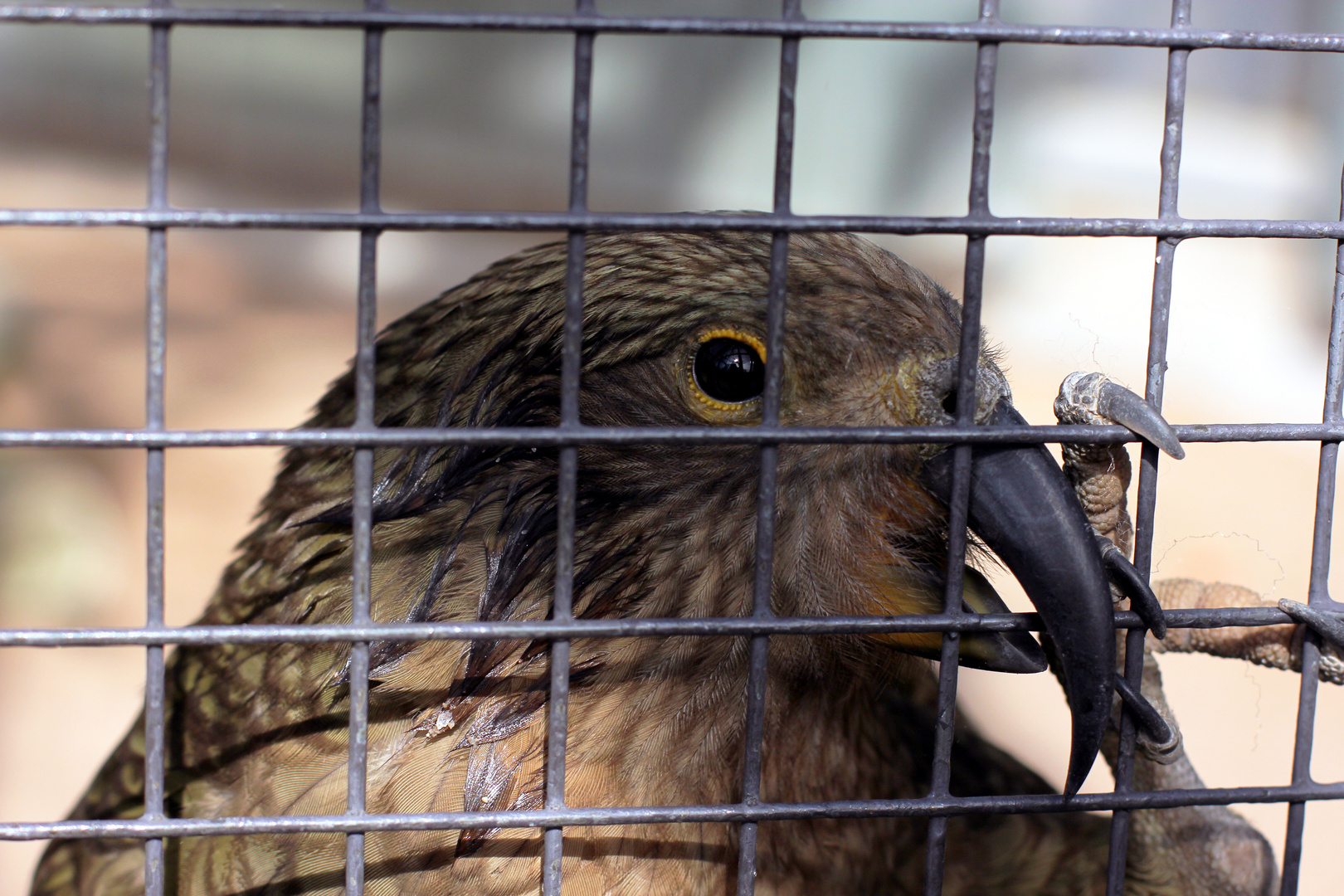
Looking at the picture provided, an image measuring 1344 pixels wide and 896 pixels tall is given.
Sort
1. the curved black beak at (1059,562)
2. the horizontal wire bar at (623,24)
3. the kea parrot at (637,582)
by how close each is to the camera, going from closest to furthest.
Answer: the horizontal wire bar at (623,24)
the curved black beak at (1059,562)
the kea parrot at (637,582)

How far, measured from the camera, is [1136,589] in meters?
1.28

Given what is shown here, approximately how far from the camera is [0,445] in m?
1.07

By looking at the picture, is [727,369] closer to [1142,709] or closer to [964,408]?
[964,408]

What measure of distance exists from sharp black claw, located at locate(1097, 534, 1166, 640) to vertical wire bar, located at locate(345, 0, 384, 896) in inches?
35.9

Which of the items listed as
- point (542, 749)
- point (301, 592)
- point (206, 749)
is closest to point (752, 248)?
point (542, 749)

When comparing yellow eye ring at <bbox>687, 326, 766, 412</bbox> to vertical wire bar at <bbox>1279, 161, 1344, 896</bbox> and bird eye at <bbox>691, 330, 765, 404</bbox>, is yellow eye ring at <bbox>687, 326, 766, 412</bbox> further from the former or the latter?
vertical wire bar at <bbox>1279, 161, 1344, 896</bbox>

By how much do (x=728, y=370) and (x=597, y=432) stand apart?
18.7 inches

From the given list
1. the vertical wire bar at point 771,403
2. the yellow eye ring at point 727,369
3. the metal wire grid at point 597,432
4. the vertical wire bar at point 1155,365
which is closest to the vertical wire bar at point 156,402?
the metal wire grid at point 597,432

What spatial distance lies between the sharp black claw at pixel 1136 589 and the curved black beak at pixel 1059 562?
58 mm

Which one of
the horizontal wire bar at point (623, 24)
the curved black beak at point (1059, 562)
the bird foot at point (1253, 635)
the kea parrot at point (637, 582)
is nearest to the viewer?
the horizontal wire bar at point (623, 24)

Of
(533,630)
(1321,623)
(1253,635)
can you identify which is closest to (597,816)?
(533,630)

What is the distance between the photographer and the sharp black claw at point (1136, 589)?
125 cm

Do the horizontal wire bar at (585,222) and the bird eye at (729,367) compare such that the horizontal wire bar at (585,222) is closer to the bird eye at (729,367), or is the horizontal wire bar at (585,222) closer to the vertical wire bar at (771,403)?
the vertical wire bar at (771,403)

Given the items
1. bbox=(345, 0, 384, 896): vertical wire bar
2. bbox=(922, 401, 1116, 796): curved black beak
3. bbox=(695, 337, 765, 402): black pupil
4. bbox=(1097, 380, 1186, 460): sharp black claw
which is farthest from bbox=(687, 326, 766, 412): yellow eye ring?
bbox=(345, 0, 384, 896): vertical wire bar
